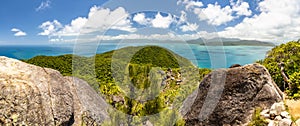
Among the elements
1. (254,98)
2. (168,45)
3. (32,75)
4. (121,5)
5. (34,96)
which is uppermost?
(121,5)

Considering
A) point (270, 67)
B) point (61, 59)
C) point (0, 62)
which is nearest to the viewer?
point (0, 62)

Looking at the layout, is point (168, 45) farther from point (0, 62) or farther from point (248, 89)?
point (0, 62)

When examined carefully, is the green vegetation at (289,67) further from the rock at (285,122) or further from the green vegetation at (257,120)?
the rock at (285,122)

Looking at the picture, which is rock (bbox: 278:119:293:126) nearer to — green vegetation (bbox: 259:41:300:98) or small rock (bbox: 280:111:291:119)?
small rock (bbox: 280:111:291:119)

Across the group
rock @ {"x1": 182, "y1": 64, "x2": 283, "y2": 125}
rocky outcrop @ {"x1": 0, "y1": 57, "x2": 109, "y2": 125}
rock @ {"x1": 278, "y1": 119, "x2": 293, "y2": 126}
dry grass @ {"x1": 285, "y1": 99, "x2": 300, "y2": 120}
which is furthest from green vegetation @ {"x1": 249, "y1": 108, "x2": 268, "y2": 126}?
rocky outcrop @ {"x1": 0, "y1": 57, "x2": 109, "y2": 125}

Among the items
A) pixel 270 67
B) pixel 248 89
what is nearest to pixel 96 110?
pixel 248 89

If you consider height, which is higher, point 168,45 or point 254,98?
point 168,45
